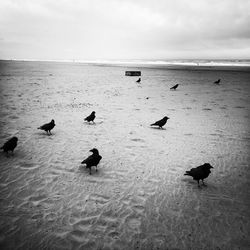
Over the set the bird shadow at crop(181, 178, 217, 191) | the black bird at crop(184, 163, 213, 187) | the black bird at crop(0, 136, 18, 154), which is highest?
the black bird at crop(0, 136, 18, 154)

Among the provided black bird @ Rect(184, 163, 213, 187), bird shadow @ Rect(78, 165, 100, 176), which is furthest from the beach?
black bird @ Rect(184, 163, 213, 187)

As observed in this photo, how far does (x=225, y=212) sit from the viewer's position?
224 inches

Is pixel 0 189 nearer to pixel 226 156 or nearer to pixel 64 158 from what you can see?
pixel 64 158

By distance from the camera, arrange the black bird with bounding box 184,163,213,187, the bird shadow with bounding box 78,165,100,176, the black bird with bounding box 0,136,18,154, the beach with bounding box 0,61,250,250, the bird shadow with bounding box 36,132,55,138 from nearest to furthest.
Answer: the beach with bounding box 0,61,250,250, the black bird with bounding box 184,163,213,187, the bird shadow with bounding box 78,165,100,176, the black bird with bounding box 0,136,18,154, the bird shadow with bounding box 36,132,55,138

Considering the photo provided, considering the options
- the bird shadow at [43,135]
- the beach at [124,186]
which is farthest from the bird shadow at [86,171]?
the bird shadow at [43,135]

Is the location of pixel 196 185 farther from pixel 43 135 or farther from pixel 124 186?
pixel 43 135

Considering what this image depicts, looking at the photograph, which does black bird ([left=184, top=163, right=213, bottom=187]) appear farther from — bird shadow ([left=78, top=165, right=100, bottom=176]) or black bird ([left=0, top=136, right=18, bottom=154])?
black bird ([left=0, top=136, right=18, bottom=154])

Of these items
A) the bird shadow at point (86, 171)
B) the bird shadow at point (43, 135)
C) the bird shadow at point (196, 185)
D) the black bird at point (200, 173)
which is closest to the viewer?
the black bird at point (200, 173)

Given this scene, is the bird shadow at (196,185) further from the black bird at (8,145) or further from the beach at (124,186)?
the black bird at (8,145)

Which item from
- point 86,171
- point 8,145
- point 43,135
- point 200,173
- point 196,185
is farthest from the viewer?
point 43,135

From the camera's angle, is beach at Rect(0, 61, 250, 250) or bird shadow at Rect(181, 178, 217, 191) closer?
beach at Rect(0, 61, 250, 250)

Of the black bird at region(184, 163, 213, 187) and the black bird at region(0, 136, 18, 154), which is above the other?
the black bird at region(0, 136, 18, 154)

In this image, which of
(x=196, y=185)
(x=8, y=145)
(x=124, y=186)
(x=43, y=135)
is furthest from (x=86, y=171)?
(x=43, y=135)

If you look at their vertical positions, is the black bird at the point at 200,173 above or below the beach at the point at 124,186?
above
